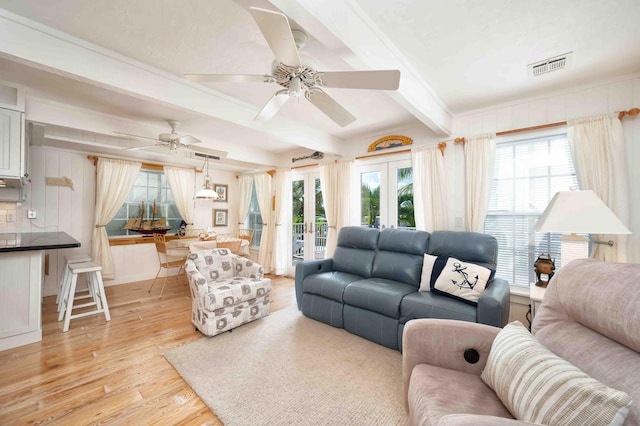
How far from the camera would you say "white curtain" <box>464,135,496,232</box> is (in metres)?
2.95

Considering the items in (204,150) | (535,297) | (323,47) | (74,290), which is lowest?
(74,290)

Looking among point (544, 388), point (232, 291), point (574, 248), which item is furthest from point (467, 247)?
point (232, 291)

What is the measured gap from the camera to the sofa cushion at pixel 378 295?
2457 millimetres

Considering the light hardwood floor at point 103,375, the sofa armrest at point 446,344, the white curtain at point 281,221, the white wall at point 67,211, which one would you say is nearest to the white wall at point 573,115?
the sofa armrest at point 446,344

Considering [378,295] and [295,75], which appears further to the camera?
[378,295]

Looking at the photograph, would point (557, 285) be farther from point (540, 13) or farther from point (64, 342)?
point (64, 342)

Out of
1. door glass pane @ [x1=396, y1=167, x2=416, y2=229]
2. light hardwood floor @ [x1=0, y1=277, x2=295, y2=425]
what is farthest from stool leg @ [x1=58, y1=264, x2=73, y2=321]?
door glass pane @ [x1=396, y1=167, x2=416, y2=229]

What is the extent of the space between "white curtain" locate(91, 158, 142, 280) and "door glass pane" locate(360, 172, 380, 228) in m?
4.08

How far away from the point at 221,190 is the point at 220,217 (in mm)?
621

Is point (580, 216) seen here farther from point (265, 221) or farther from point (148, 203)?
point (148, 203)

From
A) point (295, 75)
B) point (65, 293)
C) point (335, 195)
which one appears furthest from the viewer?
point (335, 195)

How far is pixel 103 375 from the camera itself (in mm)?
2051

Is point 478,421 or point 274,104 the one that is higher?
point 274,104

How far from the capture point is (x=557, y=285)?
51.3 inches
